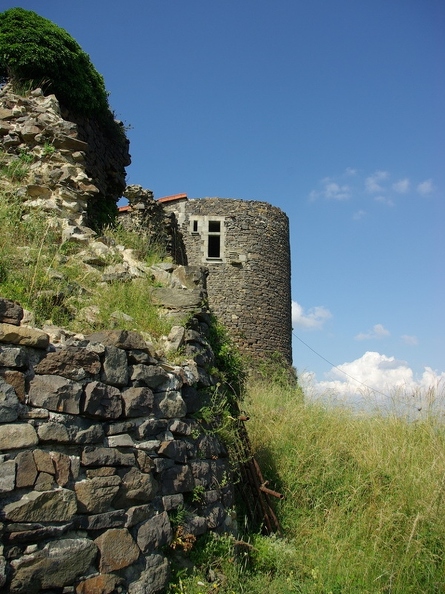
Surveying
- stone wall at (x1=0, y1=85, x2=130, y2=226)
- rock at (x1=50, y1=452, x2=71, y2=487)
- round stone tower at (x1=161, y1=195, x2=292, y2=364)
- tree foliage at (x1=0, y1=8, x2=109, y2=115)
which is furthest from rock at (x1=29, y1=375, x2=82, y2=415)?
round stone tower at (x1=161, y1=195, x2=292, y2=364)

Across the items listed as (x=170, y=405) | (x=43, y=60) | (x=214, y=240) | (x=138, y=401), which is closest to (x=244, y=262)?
(x=214, y=240)

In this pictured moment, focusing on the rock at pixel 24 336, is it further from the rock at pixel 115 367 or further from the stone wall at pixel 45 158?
the stone wall at pixel 45 158

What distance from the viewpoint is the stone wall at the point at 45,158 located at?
553cm

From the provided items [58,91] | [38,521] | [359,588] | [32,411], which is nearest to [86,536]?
[38,521]

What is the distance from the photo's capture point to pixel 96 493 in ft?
9.69

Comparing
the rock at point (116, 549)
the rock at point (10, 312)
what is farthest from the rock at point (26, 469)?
the rock at point (10, 312)

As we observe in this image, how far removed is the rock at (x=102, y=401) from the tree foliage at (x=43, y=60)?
4.98 meters

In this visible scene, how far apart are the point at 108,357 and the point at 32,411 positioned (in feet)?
1.98

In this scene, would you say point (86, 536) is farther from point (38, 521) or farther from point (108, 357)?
point (108, 357)

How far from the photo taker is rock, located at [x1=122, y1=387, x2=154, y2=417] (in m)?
3.31

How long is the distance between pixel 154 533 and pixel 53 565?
68cm

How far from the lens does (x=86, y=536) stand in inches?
113

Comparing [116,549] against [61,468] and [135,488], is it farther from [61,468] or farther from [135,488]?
[61,468]

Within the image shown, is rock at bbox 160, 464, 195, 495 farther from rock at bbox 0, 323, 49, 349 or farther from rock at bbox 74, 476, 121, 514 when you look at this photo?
rock at bbox 0, 323, 49, 349
